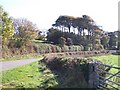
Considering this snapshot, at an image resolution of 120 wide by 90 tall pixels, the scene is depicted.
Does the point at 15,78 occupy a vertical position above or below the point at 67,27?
below

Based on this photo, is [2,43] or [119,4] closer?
[119,4]

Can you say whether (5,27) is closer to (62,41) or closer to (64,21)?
(62,41)

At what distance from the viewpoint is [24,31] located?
4762cm

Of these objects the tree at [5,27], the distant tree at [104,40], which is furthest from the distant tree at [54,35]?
the tree at [5,27]

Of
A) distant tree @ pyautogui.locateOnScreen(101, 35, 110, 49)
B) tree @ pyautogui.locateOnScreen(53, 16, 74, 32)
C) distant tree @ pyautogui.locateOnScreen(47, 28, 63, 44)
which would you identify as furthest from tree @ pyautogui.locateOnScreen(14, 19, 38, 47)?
distant tree @ pyautogui.locateOnScreen(101, 35, 110, 49)

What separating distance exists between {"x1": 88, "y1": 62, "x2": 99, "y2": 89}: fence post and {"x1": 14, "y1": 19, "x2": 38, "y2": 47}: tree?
1248 inches

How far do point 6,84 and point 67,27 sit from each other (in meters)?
55.5

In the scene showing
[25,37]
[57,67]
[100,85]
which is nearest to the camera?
[100,85]

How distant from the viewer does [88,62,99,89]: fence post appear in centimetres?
1320

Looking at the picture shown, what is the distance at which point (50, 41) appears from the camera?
62.2 meters

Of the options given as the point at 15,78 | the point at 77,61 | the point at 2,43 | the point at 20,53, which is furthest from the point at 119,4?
the point at 20,53

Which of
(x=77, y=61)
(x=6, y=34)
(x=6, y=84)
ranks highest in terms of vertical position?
(x=6, y=34)

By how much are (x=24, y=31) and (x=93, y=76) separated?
35.4 metres

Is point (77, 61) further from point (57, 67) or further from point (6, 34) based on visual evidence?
point (6, 34)
